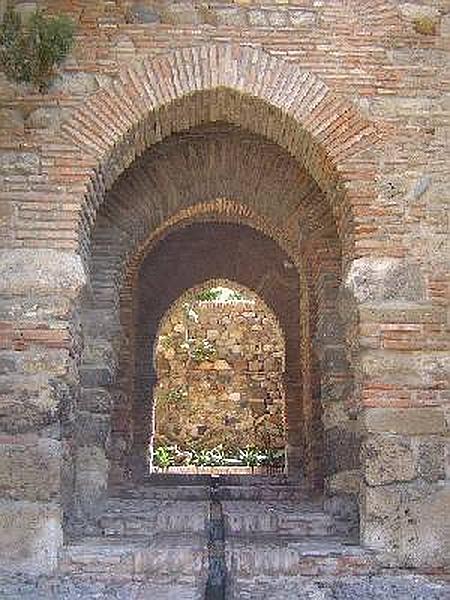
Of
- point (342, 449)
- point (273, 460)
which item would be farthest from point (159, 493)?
point (273, 460)

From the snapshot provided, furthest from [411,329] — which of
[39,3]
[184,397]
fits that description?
[184,397]

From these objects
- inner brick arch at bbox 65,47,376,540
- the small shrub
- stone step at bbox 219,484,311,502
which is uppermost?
the small shrub

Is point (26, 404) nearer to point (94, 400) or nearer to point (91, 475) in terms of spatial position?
point (94, 400)

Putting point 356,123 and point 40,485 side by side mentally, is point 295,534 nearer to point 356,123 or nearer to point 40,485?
point 40,485

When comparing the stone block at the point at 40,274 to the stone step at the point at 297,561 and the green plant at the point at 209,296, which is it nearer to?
the stone step at the point at 297,561

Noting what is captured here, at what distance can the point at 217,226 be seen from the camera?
36.2 feet

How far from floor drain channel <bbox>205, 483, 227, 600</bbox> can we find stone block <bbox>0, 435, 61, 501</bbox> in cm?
99

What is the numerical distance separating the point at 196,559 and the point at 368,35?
3.49 meters

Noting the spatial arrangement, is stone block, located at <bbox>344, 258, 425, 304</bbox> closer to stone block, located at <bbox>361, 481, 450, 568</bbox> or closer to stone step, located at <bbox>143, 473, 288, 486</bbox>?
stone block, located at <bbox>361, 481, 450, 568</bbox>

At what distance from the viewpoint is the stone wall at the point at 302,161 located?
4.83 metres

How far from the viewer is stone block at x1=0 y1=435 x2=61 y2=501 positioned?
4711 mm

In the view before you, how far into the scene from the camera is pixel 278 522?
5.50 meters

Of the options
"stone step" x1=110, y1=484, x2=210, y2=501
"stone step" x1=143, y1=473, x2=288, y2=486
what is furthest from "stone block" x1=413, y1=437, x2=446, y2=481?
"stone step" x1=143, y1=473, x2=288, y2=486

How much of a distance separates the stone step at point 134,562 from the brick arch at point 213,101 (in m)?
1.90
